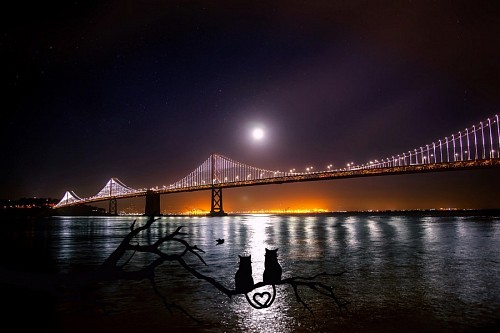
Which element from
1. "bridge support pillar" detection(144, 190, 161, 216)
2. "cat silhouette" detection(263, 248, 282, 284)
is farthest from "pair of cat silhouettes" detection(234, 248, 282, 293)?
"bridge support pillar" detection(144, 190, 161, 216)

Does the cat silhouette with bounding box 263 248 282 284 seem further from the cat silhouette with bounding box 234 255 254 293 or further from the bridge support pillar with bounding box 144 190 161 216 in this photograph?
the bridge support pillar with bounding box 144 190 161 216

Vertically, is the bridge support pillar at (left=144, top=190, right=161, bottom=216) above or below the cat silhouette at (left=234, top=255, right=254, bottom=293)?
above

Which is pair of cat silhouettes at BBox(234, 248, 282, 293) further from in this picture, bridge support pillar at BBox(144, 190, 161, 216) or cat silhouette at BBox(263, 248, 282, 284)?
bridge support pillar at BBox(144, 190, 161, 216)

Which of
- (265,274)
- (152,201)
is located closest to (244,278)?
(265,274)

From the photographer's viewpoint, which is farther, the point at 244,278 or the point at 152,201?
the point at 152,201

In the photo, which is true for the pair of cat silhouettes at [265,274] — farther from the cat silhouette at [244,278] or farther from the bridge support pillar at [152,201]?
the bridge support pillar at [152,201]

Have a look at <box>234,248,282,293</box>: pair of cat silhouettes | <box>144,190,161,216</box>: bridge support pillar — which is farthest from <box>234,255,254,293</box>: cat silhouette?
<box>144,190,161,216</box>: bridge support pillar

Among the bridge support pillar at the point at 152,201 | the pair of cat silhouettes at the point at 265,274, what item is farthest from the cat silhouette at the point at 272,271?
the bridge support pillar at the point at 152,201

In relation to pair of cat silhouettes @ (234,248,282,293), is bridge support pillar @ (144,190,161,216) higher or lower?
higher

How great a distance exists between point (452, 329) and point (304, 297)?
2.90 m

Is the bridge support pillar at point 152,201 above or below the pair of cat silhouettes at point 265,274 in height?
above

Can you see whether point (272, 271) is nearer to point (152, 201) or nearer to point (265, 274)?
point (265, 274)

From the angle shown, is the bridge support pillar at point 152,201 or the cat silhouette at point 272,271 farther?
the bridge support pillar at point 152,201

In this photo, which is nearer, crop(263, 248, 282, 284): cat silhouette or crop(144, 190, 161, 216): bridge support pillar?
crop(263, 248, 282, 284): cat silhouette
